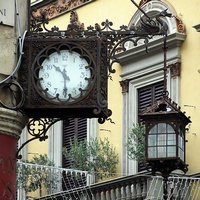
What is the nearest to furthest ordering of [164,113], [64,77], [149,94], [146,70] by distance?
[64,77] → [164,113] → [146,70] → [149,94]

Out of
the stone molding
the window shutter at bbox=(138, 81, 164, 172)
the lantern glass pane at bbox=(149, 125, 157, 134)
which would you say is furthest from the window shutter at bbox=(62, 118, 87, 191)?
the stone molding

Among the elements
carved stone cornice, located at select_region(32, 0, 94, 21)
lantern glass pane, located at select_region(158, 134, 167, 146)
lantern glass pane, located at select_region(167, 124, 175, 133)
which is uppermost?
carved stone cornice, located at select_region(32, 0, 94, 21)

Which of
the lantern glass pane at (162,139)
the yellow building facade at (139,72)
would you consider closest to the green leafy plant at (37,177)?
the yellow building facade at (139,72)

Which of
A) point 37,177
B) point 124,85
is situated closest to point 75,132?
point 37,177

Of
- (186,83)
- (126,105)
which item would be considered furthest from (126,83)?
(186,83)

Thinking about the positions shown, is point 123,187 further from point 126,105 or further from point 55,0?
point 55,0

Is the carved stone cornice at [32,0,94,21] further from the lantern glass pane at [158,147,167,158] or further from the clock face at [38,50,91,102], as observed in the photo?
the clock face at [38,50,91,102]

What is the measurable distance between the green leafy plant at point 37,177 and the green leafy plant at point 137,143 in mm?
2389

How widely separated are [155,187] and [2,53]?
15.0 meters

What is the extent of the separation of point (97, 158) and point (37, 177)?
1.88m

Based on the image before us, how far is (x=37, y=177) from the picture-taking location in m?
27.4

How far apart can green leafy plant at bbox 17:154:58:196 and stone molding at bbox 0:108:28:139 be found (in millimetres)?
17373

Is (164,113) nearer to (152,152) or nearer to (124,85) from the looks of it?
(152,152)

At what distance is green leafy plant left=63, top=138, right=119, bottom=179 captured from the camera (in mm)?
26234
